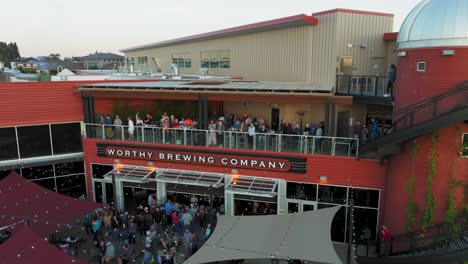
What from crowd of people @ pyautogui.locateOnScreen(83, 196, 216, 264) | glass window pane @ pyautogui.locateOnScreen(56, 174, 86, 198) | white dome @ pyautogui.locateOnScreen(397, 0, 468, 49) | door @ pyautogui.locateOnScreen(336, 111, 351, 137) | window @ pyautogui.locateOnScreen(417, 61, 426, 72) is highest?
white dome @ pyautogui.locateOnScreen(397, 0, 468, 49)

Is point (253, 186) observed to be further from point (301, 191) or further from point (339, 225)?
point (339, 225)

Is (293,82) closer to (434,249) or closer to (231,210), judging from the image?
(231,210)

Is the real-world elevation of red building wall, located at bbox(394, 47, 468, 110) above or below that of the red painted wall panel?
above

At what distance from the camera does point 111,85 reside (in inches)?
772

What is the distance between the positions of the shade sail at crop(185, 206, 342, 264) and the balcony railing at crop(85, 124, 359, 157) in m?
3.08

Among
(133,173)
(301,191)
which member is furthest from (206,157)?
(301,191)

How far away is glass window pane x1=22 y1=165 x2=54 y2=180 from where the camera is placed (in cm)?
1906

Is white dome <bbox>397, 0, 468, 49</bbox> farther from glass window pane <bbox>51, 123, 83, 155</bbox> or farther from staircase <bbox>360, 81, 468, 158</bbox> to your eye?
glass window pane <bbox>51, 123, 83, 155</bbox>

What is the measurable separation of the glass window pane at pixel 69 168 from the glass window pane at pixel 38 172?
0.95 ft

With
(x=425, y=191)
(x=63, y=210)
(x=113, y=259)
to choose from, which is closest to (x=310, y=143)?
(x=425, y=191)

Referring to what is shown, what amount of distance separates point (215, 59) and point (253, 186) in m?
14.1

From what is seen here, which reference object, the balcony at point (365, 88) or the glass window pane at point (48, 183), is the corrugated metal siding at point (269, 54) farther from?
the glass window pane at point (48, 183)

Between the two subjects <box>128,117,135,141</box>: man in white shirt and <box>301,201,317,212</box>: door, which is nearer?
<box>301,201,317,212</box>: door

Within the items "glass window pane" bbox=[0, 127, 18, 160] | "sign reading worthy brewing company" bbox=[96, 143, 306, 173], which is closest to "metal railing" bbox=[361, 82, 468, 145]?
"sign reading worthy brewing company" bbox=[96, 143, 306, 173]
